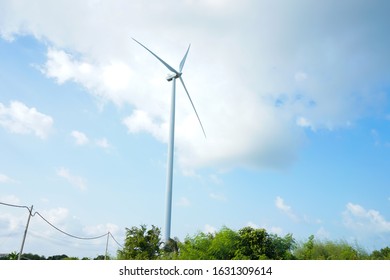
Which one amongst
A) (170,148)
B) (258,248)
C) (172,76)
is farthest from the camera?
(172,76)

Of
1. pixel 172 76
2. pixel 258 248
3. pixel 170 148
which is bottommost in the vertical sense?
pixel 258 248

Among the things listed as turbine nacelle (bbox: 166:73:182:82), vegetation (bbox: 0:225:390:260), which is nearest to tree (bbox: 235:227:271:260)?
vegetation (bbox: 0:225:390:260)

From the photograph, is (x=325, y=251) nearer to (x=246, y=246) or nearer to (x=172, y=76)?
(x=246, y=246)

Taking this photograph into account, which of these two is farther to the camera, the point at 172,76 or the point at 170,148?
the point at 172,76

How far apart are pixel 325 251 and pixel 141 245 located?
15.9m

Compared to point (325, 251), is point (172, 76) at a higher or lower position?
higher

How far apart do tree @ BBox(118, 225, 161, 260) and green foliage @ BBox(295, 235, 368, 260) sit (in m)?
13.1

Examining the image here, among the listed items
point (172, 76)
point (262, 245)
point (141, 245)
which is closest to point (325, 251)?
point (262, 245)

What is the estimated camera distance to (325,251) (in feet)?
94.2

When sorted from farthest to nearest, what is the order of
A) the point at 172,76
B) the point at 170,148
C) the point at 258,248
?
the point at 172,76, the point at 170,148, the point at 258,248
